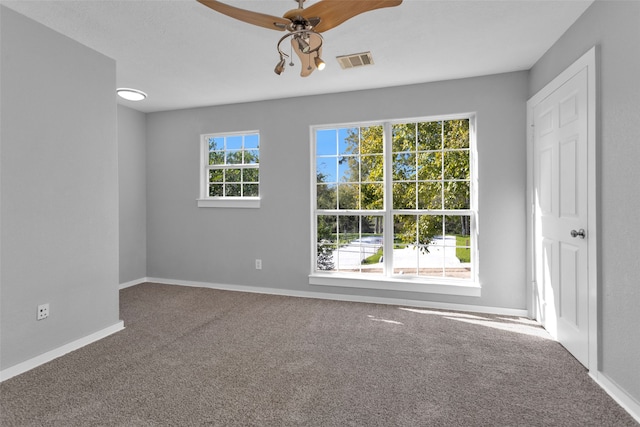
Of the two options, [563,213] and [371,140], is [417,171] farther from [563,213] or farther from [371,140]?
[563,213]

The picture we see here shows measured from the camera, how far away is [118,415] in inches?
75.0

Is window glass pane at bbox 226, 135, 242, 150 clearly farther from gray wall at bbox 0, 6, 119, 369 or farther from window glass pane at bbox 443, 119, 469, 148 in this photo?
window glass pane at bbox 443, 119, 469, 148

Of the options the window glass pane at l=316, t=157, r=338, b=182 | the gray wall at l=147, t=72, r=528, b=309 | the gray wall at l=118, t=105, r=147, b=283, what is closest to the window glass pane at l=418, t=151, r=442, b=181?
the gray wall at l=147, t=72, r=528, b=309

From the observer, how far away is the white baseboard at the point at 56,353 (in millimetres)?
2328

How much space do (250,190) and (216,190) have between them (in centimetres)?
55

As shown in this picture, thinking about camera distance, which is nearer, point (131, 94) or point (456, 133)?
point (456, 133)

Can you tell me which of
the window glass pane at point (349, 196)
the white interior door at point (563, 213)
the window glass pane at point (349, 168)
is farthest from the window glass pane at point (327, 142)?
the white interior door at point (563, 213)

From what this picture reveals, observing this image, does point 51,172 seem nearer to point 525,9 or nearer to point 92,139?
point 92,139

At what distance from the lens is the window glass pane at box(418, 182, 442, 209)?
3887mm

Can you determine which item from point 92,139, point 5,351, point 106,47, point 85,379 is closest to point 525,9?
point 106,47

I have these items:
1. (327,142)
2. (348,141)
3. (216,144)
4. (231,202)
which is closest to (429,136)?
(348,141)

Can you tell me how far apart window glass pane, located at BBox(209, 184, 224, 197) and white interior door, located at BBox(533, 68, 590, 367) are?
379cm

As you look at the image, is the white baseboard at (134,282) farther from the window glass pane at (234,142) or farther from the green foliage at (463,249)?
the green foliage at (463,249)

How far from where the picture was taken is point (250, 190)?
15.3ft
